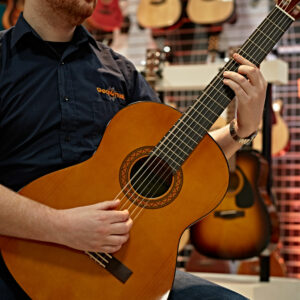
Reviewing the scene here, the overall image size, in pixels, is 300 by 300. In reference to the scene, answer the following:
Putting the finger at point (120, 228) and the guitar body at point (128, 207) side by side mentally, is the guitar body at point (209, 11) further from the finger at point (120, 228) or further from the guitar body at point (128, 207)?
the finger at point (120, 228)

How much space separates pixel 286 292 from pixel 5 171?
1.89 m

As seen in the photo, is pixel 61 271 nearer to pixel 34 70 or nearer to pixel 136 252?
pixel 136 252

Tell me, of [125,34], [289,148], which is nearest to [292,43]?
[289,148]

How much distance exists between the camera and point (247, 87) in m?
1.27

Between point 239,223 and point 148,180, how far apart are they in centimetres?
184

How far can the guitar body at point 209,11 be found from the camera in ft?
14.5

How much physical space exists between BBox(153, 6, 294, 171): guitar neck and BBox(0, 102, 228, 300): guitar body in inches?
0.9

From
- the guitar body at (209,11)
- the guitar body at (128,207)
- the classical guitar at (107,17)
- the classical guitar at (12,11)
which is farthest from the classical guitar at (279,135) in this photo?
the guitar body at (128,207)

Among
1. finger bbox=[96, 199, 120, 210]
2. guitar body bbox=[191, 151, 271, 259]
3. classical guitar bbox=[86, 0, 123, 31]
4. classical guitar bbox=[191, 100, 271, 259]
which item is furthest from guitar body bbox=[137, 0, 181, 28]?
finger bbox=[96, 199, 120, 210]

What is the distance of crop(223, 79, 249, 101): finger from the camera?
49.8 inches

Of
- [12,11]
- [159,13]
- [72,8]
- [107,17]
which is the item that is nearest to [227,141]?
[72,8]

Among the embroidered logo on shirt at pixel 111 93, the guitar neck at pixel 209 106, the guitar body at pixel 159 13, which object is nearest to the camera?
the guitar neck at pixel 209 106

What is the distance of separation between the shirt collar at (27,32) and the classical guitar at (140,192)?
1.14 ft

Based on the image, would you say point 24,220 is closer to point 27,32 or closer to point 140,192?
point 140,192
